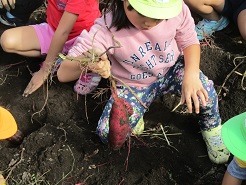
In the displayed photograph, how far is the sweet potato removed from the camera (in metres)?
1.73

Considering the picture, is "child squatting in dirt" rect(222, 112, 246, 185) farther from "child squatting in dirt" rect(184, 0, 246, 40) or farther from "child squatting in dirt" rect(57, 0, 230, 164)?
"child squatting in dirt" rect(184, 0, 246, 40)

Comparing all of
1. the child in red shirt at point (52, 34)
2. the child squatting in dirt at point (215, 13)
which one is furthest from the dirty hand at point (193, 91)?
the child squatting in dirt at point (215, 13)

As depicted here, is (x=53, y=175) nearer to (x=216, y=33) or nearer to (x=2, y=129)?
(x=2, y=129)

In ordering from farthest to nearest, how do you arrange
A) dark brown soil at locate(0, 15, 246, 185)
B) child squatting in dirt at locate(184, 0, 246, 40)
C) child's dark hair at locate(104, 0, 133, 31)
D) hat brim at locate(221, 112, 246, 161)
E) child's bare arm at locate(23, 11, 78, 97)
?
child squatting in dirt at locate(184, 0, 246, 40), child's bare arm at locate(23, 11, 78, 97), dark brown soil at locate(0, 15, 246, 185), child's dark hair at locate(104, 0, 133, 31), hat brim at locate(221, 112, 246, 161)

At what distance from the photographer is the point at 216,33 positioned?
8.38 ft

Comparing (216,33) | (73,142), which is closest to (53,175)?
(73,142)

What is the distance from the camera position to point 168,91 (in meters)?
2.04

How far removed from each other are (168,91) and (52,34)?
2.49 feet

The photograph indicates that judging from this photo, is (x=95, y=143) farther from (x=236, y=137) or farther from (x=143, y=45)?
(x=236, y=137)

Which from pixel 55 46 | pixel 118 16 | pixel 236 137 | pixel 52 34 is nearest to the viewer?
pixel 236 137

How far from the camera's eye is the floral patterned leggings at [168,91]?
190 cm

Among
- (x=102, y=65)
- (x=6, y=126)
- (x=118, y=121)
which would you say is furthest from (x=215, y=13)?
(x=6, y=126)

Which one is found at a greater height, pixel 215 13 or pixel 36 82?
pixel 215 13

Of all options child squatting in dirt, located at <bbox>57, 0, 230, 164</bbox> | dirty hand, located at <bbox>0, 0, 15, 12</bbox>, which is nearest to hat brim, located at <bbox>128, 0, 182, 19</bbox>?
child squatting in dirt, located at <bbox>57, 0, 230, 164</bbox>
